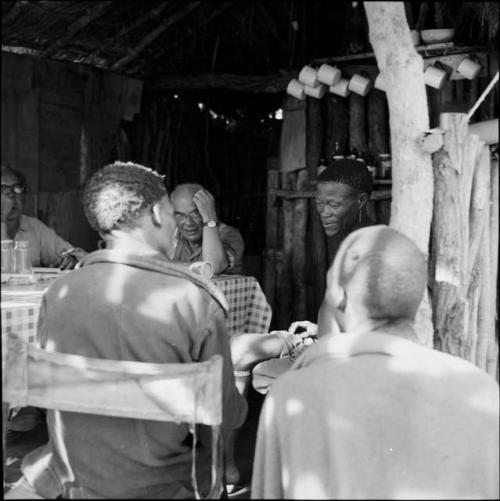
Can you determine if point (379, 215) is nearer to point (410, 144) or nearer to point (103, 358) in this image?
point (410, 144)

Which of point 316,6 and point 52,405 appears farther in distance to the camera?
point 316,6

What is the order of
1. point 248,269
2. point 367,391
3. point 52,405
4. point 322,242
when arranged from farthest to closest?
point 248,269
point 322,242
point 52,405
point 367,391

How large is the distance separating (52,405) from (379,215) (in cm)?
501

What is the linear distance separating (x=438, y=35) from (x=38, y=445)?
4645mm

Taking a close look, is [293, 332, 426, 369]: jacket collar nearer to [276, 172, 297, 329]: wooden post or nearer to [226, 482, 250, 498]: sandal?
[226, 482, 250, 498]: sandal

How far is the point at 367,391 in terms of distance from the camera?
1839 mm

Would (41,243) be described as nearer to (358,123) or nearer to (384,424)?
(358,123)

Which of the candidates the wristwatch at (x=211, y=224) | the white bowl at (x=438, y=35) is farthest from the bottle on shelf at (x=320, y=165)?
the wristwatch at (x=211, y=224)

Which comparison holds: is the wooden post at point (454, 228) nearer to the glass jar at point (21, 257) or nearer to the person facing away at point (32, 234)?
the glass jar at point (21, 257)

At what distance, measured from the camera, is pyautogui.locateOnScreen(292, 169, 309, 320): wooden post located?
742cm

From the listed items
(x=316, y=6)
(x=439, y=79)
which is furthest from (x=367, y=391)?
(x=316, y=6)

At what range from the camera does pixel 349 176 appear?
4.72 metres

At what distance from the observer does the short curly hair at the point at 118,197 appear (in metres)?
2.61

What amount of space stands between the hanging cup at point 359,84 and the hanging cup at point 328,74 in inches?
5.8
